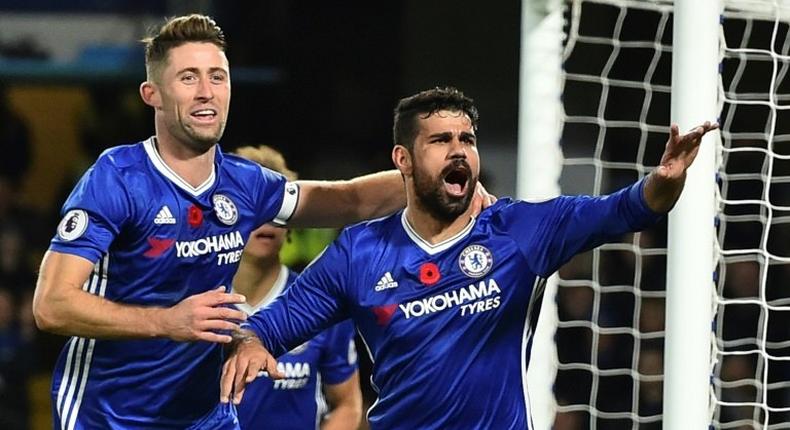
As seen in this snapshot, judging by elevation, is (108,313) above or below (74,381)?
above

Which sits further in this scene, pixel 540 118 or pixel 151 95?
pixel 540 118

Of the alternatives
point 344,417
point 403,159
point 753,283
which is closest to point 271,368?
Answer: point 403,159

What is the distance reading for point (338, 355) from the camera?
5.22m

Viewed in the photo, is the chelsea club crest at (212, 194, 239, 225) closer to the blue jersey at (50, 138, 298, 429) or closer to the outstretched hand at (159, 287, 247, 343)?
the blue jersey at (50, 138, 298, 429)

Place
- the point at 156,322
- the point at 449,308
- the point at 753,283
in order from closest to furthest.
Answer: the point at 156,322 < the point at 449,308 < the point at 753,283

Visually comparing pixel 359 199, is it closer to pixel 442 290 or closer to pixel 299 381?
pixel 442 290

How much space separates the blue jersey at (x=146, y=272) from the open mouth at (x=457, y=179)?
2.00 ft

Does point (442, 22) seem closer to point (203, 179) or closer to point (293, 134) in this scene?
point (293, 134)

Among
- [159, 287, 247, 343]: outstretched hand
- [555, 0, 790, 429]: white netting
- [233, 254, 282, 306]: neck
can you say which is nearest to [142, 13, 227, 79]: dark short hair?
[159, 287, 247, 343]: outstretched hand

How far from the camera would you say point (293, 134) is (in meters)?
9.61

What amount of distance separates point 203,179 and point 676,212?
4.69 ft

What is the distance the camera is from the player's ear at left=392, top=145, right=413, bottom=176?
4.02 meters

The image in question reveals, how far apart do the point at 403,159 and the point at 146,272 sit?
2.52 feet

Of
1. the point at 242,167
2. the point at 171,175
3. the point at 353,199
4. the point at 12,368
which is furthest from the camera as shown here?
the point at 12,368
